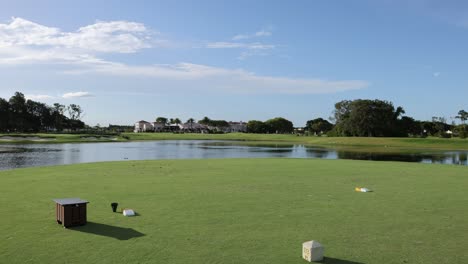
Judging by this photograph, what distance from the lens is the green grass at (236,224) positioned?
651 centimetres

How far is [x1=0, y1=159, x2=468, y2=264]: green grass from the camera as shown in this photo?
651 centimetres

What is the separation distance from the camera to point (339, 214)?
30.9 feet

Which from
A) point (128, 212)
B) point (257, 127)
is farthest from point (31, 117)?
point (128, 212)

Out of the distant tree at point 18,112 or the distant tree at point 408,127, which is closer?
the distant tree at point 408,127

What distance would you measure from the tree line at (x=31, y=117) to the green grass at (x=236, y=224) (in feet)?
378

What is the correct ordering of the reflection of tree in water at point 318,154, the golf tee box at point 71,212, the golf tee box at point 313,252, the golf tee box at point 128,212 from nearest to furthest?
the golf tee box at point 313,252, the golf tee box at point 71,212, the golf tee box at point 128,212, the reflection of tree in water at point 318,154

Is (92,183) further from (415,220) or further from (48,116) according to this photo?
(48,116)

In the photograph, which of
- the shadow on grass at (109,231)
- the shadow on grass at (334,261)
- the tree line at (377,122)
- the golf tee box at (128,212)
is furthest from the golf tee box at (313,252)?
the tree line at (377,122)

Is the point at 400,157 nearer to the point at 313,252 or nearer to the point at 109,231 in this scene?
the point at 313,252

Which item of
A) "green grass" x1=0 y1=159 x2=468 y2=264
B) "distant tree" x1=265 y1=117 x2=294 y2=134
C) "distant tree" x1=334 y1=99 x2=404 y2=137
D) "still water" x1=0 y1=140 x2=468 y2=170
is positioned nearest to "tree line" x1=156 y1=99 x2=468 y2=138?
"distant tree" x1=334 y1=99 x2=404 y2=137

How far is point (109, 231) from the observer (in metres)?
7.79

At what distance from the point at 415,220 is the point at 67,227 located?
7.38m

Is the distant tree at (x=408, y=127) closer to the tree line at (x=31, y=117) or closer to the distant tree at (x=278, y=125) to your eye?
the distant tree at (x=278, y=125)

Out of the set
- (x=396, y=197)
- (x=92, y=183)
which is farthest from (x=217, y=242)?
(x=92, y=183)
